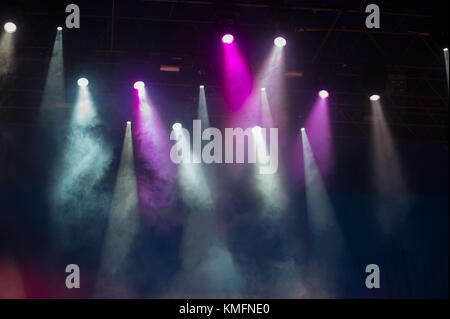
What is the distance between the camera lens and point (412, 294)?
10.0 m

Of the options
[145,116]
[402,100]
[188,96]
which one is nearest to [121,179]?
[145,116]

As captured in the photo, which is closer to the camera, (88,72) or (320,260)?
(88,72)

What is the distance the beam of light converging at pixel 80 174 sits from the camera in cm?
938

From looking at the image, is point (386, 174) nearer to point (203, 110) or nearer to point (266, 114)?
point (266, 114)

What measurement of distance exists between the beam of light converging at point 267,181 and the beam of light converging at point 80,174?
2.80 metres

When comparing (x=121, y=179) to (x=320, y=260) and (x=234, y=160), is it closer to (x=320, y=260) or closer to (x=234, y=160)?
(x=234, y=160)

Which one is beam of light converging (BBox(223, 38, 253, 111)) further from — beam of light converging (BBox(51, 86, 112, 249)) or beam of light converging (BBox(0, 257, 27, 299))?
beam of light converging (BBox(0, 257, 27, 299))

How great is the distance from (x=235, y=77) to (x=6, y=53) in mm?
3592

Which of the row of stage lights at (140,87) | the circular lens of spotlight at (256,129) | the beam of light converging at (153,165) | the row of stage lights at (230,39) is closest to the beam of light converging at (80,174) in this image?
the beam of light converging at (153,165)

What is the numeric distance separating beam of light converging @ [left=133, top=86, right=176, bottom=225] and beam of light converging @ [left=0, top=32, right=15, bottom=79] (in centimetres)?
233
